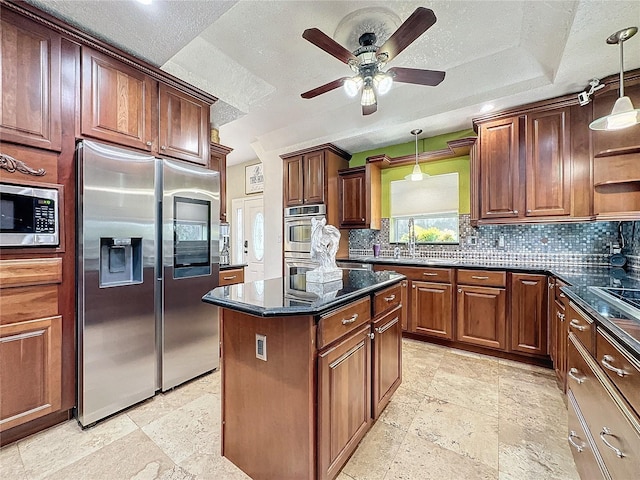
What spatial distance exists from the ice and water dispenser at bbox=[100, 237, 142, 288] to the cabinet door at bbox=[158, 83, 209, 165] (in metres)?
0.83

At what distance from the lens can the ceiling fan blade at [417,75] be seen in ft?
6.49

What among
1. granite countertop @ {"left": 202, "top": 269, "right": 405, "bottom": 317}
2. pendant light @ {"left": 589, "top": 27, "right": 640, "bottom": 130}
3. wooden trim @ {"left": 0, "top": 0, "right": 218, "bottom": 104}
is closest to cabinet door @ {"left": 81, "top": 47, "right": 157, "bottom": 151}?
wooden trim @ {"left": 0, "top": 0, "right": 218, "bottom": 104}

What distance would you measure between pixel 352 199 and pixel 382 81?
88.9 inches

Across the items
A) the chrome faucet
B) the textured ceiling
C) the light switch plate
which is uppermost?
the textured ceiling

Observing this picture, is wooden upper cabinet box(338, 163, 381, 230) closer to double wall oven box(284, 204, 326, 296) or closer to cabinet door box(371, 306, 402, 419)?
double wall oven box(284, 204, 326, 296)

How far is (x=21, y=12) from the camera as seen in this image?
1674 millimetres

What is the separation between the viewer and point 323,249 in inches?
73.0

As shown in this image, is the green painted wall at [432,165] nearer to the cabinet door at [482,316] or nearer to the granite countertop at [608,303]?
the cabinet door at [482,316]

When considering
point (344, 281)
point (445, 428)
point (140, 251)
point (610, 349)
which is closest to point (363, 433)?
point (445, 428)

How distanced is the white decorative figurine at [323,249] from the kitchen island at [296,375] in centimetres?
12

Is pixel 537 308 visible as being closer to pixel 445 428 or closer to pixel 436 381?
pixel 436 381

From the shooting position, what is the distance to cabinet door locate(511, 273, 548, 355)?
2.63 metres

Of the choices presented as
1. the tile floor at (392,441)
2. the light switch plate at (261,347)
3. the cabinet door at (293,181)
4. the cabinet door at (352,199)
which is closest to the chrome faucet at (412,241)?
the cabinet door at (352,199)

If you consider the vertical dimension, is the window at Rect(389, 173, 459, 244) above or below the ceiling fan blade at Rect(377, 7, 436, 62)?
below
